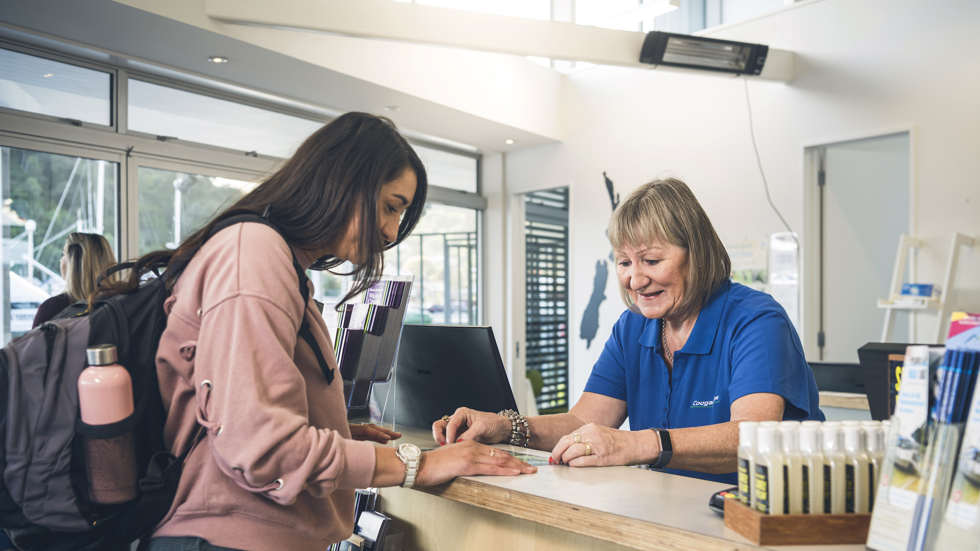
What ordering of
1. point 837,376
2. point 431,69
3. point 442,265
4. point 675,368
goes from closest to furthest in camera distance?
point 675,368 → point 837,376 → point 431,69 → point 442,265

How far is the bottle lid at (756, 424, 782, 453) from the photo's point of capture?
82 centimetres

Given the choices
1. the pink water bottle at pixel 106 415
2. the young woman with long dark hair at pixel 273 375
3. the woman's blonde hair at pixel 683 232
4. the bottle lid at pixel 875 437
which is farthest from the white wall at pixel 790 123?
the pink water bottle at pixel 106 415

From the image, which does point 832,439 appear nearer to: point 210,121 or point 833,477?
point 833,477

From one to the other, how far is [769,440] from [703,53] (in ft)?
10.7

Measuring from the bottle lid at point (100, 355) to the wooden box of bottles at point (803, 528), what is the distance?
2.86ft

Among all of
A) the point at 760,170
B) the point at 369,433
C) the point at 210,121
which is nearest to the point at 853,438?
the point at 369,433

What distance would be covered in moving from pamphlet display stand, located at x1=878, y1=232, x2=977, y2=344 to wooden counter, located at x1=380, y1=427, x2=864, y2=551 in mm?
2790

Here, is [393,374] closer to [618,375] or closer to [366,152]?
[618,375]

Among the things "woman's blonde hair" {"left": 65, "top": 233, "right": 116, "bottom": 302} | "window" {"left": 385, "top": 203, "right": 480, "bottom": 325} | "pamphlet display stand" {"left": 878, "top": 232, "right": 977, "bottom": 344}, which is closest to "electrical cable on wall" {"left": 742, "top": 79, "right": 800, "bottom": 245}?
"pamphlet display stand" {"left": 878, "top": 232, "right": 977, "bottom": 344}

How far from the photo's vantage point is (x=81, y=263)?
3088 millimetres

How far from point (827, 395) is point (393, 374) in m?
2.09

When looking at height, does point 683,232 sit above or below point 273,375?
above

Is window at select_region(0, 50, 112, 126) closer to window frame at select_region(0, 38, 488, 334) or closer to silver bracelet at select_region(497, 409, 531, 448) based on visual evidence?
window frame at select_region(0, 38, 488, 334)

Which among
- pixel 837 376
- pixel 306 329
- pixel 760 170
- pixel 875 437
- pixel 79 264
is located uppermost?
pixel 760 170
